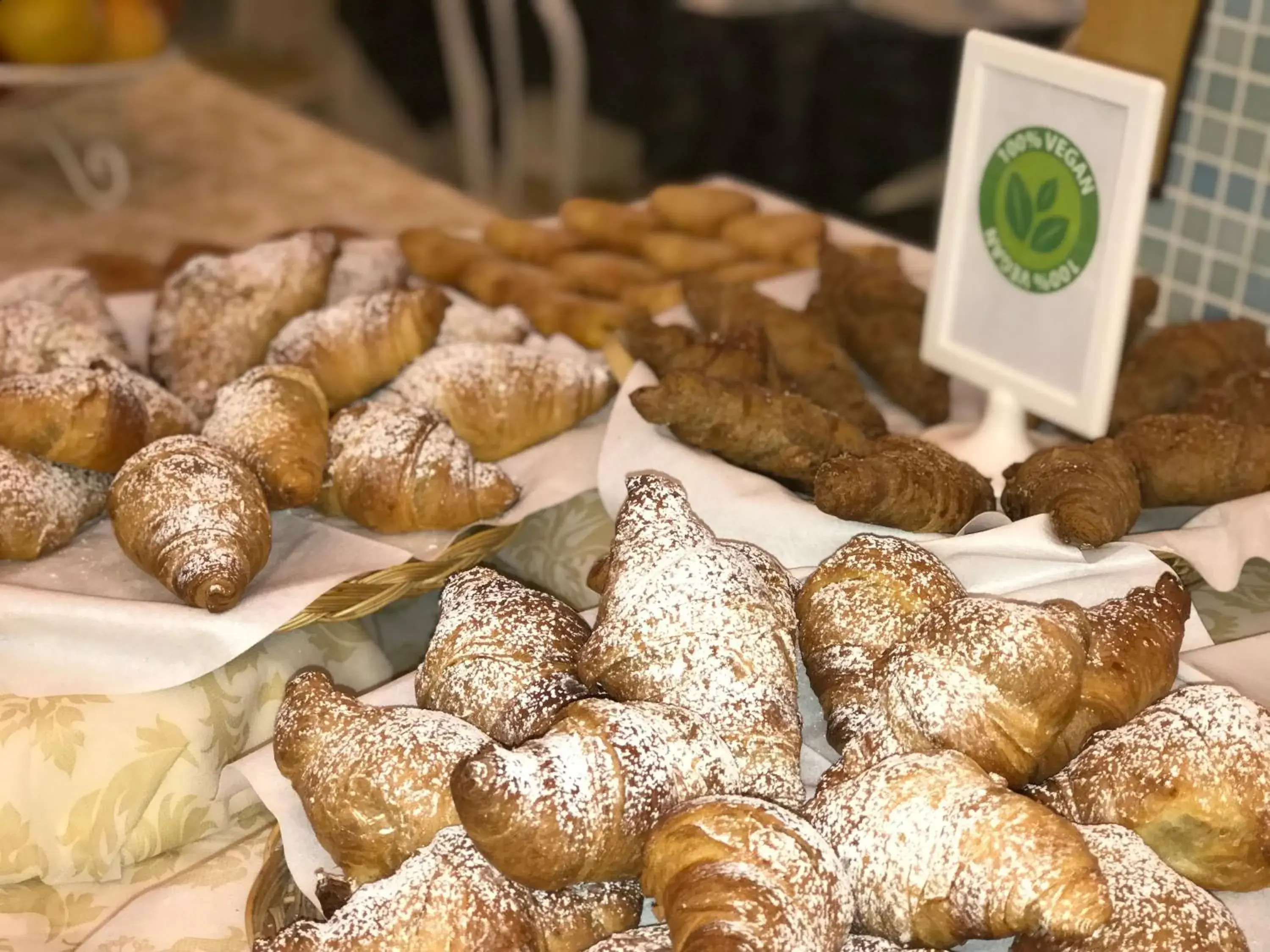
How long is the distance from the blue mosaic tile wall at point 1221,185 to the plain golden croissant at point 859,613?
2.45ft

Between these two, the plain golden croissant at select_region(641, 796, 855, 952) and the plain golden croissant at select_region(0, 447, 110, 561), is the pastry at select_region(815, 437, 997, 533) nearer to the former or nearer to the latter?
the plain golden croissant at select_region(641, 796, 855, 952)

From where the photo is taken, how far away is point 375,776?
2.49 feet

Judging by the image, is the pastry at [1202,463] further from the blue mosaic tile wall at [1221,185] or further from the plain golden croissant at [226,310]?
the plain golden croissant at [226,310]

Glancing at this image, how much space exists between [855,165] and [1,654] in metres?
2.96

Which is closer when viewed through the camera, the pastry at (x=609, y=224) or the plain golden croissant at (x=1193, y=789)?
the plain golden croissant at (x=1193, y=789)

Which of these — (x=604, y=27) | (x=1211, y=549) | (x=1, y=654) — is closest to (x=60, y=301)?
(x=1, y=654)

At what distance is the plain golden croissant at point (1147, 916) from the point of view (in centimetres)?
67

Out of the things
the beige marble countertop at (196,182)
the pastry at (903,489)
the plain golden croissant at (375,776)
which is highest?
the pastry at (903,489)

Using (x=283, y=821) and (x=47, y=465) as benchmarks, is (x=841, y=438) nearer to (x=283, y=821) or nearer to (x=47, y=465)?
(x=283, y=821)

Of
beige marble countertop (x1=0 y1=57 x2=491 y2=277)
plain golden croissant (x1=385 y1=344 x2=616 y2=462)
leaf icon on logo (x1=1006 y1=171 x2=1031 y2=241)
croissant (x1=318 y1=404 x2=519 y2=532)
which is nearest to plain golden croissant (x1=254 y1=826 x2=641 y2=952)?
croissant (x1=318 y1=404 x2=519 y2=532)

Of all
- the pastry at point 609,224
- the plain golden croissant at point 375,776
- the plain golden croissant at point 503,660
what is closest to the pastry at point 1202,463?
the plain golden croissant at point 503,660

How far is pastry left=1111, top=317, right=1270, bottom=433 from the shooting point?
4.14 feet

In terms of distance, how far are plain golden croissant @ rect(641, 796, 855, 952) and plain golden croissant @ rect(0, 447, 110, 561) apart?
2.02ft

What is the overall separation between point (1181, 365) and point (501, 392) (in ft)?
2.10
